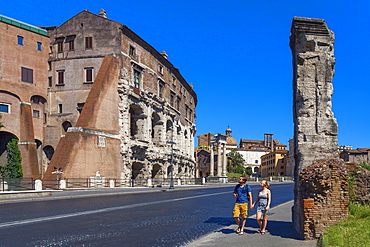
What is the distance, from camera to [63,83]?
38.5 meters

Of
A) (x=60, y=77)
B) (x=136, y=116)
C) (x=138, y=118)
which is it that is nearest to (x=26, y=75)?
(x=60, y=77)

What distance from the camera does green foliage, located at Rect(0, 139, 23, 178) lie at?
34.3m

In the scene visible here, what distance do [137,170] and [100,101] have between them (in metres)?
10.5

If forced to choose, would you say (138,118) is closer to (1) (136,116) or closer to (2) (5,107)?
(1) (136,116)

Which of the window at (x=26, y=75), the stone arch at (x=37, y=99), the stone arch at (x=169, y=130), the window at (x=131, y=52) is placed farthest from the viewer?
the stone arch at (x=169, y=130)

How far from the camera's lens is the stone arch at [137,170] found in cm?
4138

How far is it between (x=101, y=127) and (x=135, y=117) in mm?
8261

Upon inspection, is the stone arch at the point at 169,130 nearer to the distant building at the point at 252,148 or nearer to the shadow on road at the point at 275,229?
the shadow on road at the point at 275,229

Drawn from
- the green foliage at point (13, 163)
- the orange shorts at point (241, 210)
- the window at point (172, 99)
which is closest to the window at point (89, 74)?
the green foliage at point (13, 163)

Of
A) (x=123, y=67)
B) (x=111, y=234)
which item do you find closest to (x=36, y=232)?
(x=111, y=234)

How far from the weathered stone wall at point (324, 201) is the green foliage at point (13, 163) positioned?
32.7 m

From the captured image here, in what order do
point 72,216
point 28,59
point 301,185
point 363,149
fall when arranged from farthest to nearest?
1. point 363,149
2. point 28,59
3. point 72,216
4. point 301,185

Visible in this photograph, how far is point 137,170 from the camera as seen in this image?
4150cm

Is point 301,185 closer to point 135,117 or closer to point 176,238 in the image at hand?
point 176,238
